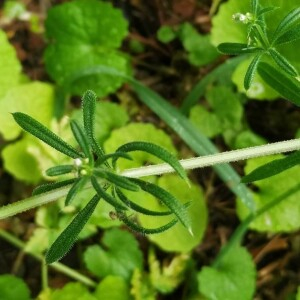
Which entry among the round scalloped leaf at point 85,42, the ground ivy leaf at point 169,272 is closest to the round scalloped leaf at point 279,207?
the ground ivy leaf at point 169,272

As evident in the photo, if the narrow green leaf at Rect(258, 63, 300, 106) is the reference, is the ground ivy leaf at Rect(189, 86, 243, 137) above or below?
below

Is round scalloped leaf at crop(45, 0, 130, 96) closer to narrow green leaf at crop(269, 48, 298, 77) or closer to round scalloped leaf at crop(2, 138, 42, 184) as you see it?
round scalloped leaf at crop(2, 138, 42, 184)

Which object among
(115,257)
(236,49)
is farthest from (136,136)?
(236,49)

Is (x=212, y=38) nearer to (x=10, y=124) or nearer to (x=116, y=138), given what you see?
(x=116, y=138)

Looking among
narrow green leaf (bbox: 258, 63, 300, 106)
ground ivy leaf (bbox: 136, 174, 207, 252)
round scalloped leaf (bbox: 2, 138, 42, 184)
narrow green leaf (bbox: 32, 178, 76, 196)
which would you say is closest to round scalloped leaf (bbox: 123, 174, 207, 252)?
ground ivy leaf (bbox: 136, 174, 207, 252)

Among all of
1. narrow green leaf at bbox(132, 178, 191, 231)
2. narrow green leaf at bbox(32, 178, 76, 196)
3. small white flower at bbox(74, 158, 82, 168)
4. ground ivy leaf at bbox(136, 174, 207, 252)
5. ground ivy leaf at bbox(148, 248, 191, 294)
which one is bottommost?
ground ivy leaf at bbox(148, 248, 191, 294)

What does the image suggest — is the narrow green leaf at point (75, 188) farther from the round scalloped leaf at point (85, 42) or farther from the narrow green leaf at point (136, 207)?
the round scalloped leaf at point (85, 42)
